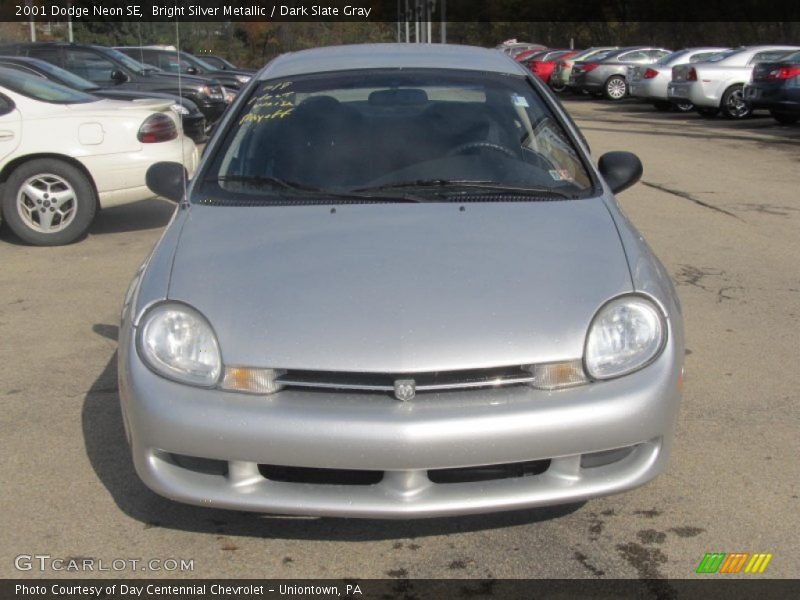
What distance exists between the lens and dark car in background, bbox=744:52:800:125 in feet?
57.5

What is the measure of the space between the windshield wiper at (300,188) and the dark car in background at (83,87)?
192 inches

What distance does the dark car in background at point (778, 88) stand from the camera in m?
17.5

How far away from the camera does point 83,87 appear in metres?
11.6

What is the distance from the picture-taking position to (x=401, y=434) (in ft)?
9.48

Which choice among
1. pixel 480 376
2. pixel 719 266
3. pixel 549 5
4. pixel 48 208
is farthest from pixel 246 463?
Result: pixel 549 5

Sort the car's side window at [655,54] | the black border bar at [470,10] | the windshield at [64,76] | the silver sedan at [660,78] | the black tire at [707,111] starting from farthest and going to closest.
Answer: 1. the black border bar at [470,10]
2. the car's side window at [655,54]
3. the silver sedan at [660,78]
4. the black tire at [707,111]
5. the windshield at [64,76]

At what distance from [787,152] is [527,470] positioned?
12.9 metres

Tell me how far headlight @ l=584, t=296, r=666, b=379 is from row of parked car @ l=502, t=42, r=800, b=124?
1339cm

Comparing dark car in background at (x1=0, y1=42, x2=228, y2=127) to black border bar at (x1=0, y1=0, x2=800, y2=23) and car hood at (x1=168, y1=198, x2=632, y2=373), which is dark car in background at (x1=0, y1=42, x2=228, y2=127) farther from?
car hood at (x1=168, y1=198, x2=632, y2=373)

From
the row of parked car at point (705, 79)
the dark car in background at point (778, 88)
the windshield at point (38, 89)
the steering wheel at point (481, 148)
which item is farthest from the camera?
the row of parked car at point (705, 79)

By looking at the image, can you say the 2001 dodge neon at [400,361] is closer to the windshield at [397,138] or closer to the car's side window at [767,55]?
the windshield at [397,138]

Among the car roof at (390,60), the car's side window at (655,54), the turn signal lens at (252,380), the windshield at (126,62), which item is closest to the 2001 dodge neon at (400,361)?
the turn signal lens at (252,380)

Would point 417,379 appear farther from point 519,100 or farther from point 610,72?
point 610,72

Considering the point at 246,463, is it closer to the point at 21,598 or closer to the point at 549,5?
the point at 21,598
